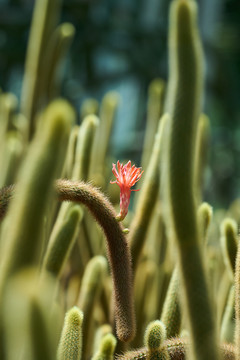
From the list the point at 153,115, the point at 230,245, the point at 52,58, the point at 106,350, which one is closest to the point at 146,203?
the point at 230,245

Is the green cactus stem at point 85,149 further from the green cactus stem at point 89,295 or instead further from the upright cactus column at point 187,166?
the upright cactus column at point 187,166

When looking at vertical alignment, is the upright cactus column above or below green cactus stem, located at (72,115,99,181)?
below

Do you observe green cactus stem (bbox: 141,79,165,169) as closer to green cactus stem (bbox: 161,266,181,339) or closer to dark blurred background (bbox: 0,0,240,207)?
green cactus stem (bbox: 161,266,181,339)

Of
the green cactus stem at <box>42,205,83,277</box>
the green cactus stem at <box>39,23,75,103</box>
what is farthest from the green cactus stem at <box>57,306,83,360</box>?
the green cactus stem at <box>39,23,75,103</box>

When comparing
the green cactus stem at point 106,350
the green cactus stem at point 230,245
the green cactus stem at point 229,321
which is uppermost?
the green cactus stem at point 230,245

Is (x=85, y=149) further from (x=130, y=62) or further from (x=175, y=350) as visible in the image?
(x=130, y=62)

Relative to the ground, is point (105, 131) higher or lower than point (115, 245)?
higher

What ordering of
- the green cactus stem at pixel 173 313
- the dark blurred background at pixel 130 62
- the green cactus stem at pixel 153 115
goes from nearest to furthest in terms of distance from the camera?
the green cactus stem at pixel 173 313, the green cactus stem at pixel 153 115, the dark blurred background at pixel 130 62

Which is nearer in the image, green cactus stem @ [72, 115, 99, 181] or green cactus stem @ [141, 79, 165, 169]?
green cactus stem @ [72, 115, 99, 181]

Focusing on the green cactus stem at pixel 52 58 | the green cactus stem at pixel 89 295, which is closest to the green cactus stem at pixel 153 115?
the green cactus stem at pixel 52 58
